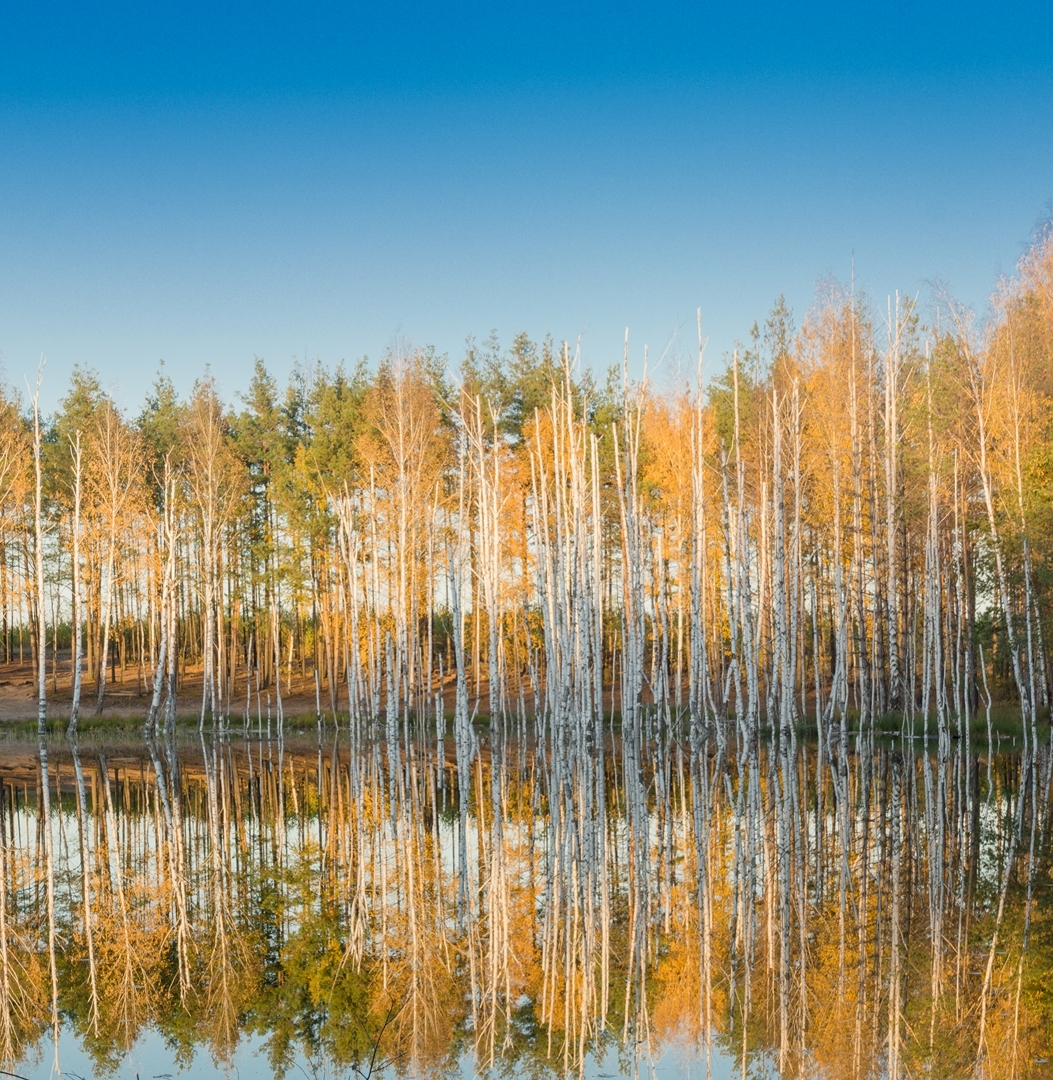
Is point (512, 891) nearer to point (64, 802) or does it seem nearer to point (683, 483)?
point (64, 802)

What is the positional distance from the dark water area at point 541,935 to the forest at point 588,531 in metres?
7.16

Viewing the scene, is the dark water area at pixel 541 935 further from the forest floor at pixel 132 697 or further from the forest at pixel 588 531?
the forest floor at pixel 132 697

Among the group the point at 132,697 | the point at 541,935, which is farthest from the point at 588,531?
the point at 541,935

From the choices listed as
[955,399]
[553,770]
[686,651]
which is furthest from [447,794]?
[686,651]

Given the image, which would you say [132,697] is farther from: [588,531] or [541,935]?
[541,935]

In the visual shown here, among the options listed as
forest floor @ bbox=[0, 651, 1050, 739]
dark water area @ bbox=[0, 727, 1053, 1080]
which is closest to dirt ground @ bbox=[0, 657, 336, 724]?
forest floor @ bbox=[0, 651, 1050, 739]

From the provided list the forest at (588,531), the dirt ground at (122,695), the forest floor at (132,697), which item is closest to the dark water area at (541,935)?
the forest at (588,531)

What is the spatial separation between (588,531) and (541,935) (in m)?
23.9

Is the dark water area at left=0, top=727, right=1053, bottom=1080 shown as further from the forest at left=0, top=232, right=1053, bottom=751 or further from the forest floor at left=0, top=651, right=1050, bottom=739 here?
the forest floor at left=0, top=651, right=1050, bottom=739

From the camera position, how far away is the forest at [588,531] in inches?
808

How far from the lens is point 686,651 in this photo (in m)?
39.2

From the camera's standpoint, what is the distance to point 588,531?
30484 mm

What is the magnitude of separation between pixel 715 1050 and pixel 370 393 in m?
27.4

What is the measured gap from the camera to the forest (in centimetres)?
2052
